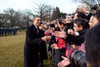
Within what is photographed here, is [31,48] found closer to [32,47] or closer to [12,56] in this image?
[32,47]

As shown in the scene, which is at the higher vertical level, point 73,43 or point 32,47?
Result: point 73,43

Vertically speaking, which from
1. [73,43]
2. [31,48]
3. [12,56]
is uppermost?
[73,43]

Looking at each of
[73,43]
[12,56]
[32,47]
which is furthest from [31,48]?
[12,56]

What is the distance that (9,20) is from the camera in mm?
44938

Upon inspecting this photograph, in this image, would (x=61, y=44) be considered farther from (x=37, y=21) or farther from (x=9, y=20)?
(x=9, y=20)

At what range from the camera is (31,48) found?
3.47m

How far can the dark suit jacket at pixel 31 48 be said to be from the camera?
3289 millimetres

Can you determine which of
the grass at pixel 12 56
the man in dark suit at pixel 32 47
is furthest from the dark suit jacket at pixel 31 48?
the grass at pixel 12 56

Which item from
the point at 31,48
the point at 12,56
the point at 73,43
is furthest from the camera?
the point at 12,56

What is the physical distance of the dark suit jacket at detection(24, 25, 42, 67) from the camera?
329cm

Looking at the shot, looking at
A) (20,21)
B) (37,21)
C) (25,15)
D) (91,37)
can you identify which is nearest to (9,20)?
(20,21)

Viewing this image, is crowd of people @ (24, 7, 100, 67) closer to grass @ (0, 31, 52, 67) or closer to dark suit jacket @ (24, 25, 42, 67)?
dark suit jacket @ (24, 25, 42, 67)

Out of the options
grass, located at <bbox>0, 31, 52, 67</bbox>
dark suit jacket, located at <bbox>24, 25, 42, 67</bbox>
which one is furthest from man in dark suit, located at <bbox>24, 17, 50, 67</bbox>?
grass, located at <bbox>0, 31, 52, 67</bbox>

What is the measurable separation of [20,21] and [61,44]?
1938 inches
